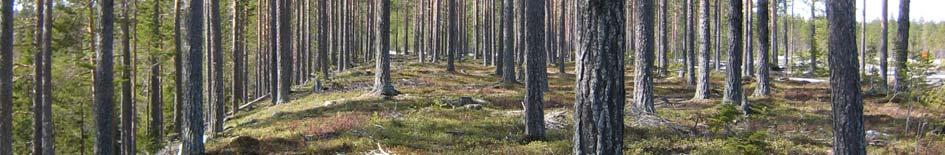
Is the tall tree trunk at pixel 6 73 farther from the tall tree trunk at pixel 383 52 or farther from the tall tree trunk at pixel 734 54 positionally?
the tall tree trunk at pixel 734 54

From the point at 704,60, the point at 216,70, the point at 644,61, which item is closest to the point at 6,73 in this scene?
the point at 216,70

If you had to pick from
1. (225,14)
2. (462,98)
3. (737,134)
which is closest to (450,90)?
(462,98)

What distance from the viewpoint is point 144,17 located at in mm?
22719

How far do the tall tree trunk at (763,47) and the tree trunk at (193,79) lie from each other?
1267cm

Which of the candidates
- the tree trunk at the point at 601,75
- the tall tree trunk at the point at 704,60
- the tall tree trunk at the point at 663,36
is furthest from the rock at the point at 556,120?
the tall tree trunk at the point at 663,36

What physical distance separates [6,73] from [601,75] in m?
18.1

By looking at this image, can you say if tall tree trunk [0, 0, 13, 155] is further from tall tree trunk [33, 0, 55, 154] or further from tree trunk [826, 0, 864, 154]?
tree trunk [826, 0, 864, 154]

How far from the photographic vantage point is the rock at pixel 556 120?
14.3 meters

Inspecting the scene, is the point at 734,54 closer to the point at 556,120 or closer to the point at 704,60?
the point at 704,60

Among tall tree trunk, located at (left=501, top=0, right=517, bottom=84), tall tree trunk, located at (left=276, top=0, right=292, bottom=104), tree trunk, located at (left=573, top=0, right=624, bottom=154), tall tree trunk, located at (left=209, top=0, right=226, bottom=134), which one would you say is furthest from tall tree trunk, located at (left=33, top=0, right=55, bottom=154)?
tree trunk, located at (left=573, top=0, right=624, bottom=154)

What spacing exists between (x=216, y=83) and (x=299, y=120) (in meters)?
2.56

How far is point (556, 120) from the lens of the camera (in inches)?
584

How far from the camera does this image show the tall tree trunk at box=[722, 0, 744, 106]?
16766 mm

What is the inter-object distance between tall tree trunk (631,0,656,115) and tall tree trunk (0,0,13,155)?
49.3ft
